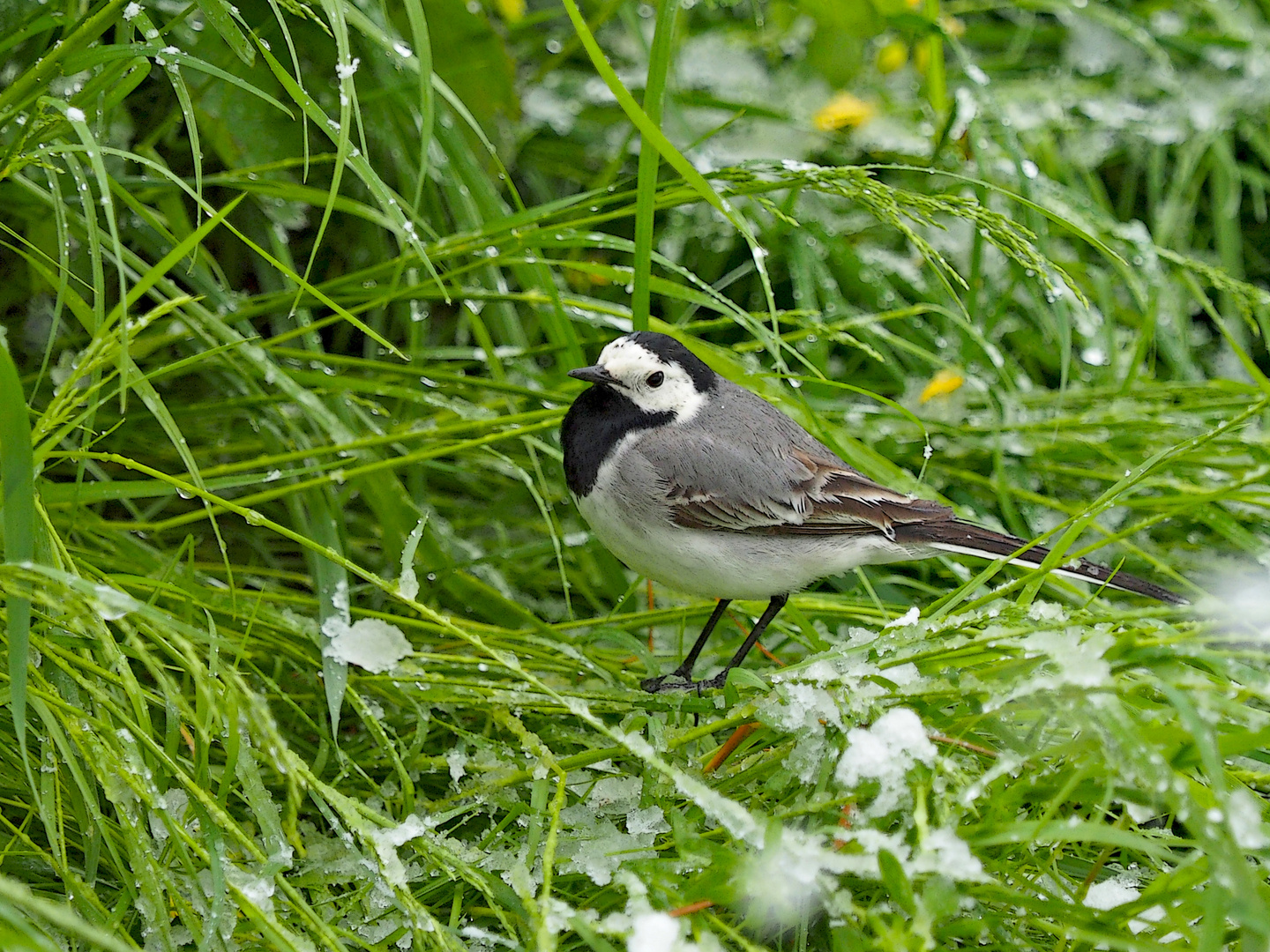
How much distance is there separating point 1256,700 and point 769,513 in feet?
2.68

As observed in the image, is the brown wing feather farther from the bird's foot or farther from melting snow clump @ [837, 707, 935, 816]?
melting snow clump @ [837, 707, 935, 816]

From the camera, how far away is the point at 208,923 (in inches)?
43.4

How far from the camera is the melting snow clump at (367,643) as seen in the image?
1577 mm

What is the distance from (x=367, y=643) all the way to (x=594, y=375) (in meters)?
0.52

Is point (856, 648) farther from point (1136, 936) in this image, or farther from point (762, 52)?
point (762, 52)

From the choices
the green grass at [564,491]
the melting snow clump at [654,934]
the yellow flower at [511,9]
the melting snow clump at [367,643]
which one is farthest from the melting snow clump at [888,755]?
the yellow flower at [511,9]

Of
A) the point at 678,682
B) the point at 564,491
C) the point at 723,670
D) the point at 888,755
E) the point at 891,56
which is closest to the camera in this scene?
the point at 888,755

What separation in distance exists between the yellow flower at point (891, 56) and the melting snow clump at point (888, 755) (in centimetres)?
248

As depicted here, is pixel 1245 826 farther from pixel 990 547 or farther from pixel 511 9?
pixel 511 9

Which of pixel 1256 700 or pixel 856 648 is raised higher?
pixel 856 648

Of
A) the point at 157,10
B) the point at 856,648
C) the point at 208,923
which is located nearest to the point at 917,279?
the point at 856,648

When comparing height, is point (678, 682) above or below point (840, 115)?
below

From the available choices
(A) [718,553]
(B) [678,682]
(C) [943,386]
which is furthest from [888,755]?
(C) [943,386]

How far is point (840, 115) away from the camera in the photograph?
9.24 feet
